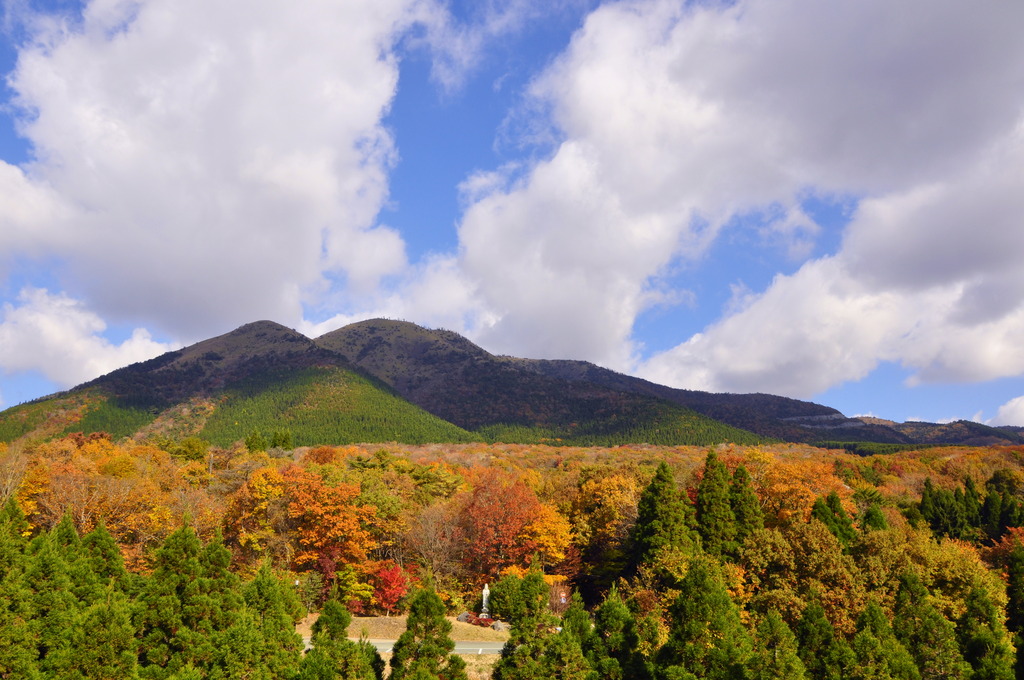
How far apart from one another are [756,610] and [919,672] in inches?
292

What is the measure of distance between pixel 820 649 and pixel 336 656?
16.6 meters

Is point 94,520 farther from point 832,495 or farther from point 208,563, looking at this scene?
point 832,495

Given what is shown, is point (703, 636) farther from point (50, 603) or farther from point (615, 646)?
point (50, 603)

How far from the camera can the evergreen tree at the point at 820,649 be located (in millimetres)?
19641

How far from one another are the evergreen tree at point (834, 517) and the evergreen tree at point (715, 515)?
602 cm

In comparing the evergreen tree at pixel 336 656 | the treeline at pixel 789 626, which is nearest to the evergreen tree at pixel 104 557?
the evergreen tree at pixel 336 656

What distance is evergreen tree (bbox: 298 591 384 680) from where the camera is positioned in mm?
18984

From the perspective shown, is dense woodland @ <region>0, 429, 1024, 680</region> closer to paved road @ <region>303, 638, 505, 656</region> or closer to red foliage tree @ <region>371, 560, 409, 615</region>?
red foliage tree @ <region>371, 560, 409, 615</region>

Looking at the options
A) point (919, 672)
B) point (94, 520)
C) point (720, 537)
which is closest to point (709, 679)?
point (919, 672)

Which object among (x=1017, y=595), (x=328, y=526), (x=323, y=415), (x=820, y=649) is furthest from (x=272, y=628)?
(x=323, y=415)

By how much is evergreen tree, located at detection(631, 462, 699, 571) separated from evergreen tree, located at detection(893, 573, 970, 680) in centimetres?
1602

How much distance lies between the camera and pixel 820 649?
20953mm

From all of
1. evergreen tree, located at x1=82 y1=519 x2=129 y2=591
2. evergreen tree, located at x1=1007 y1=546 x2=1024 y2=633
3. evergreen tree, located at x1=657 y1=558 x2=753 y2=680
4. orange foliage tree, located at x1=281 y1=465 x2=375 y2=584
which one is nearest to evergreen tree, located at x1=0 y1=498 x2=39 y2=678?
evergreen tree, located at x1=82 y1=519 x2=129 y2=591

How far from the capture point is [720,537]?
40125mm
